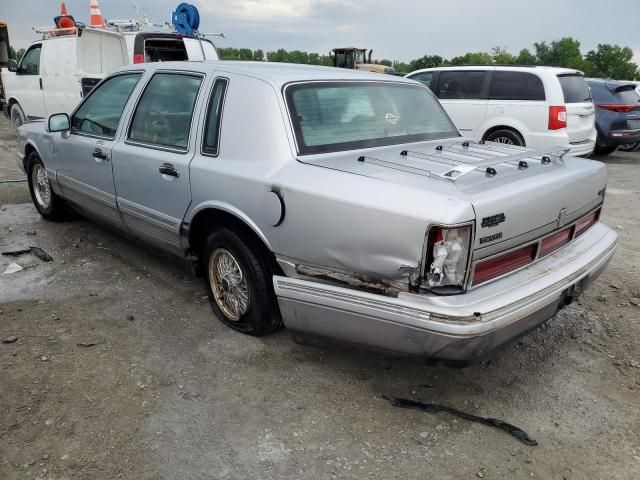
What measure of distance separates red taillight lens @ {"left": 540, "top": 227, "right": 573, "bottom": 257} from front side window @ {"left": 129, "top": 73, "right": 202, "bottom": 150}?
7.35 ft

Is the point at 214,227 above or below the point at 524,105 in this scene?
below

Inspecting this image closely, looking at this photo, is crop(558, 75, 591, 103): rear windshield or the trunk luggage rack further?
crop(558, 75, 591, 103): rear windshield

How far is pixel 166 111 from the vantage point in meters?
3.68

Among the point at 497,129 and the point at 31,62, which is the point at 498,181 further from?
the point at 31,62

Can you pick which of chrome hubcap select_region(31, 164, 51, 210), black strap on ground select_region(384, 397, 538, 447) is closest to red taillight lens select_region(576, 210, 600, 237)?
black strap on ground select_region(384, 397, 538, 447)

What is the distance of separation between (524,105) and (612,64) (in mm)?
43235

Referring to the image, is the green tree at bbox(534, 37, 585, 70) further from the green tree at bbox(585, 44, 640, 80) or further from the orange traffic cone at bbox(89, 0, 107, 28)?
the orange traffic cone at bbox(89, 0, 107, 28)

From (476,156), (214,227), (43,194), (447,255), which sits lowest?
(43,194)

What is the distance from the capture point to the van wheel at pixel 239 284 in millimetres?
3080

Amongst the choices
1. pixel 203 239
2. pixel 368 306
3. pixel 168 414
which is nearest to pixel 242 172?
pixel 203 239

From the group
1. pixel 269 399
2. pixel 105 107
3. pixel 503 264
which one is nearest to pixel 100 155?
pixel 105 107

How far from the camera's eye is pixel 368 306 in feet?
8.04

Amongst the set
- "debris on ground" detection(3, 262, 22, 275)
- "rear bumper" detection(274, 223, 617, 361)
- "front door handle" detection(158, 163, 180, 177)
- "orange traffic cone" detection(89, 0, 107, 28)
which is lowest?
"debris on ground" detection(3, 262, 22, 275)

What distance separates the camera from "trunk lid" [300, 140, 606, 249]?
237cm
